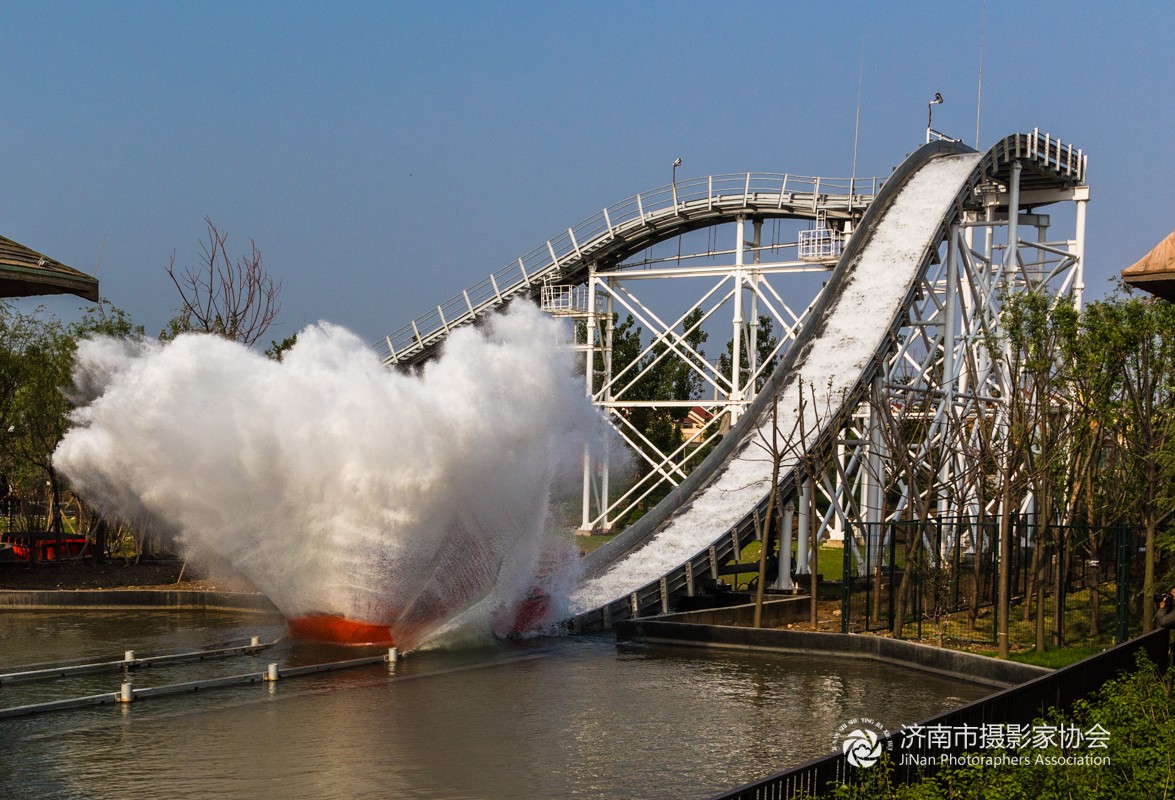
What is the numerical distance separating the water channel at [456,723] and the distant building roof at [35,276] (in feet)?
14.3

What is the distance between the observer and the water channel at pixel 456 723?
1193cm

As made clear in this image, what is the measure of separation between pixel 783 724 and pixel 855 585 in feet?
38.1

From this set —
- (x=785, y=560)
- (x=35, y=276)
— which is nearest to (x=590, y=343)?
(x=785, y=560)

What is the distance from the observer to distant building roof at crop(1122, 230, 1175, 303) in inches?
350

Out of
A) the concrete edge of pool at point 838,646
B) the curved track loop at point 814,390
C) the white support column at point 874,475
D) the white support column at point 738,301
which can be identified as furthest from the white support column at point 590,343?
the concrete edge of pool at point 838,646

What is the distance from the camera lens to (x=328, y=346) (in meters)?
20.2

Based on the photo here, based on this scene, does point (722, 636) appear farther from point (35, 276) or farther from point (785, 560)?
point (35, 276)

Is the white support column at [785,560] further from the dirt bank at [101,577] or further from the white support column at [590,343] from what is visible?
the white support column at [590,343]

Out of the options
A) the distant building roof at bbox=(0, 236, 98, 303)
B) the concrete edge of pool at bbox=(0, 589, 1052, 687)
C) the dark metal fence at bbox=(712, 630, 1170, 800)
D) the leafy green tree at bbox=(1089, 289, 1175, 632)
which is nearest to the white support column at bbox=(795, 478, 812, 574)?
the concrete edge of pool at bbox=(0, 589, 1052, 687)

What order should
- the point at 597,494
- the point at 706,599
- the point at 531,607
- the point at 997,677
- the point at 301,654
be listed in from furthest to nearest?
the point at 597,494
the point at 706,599
the point at 531,607
the point at 301,654
the point at 997,677

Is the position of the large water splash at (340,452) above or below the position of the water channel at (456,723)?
above

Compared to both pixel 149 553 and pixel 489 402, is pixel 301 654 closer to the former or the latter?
pixel 489 402

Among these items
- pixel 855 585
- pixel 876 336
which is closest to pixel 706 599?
pixel 855 585

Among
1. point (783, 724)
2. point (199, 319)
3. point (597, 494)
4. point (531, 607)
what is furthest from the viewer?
point (597, 494)
